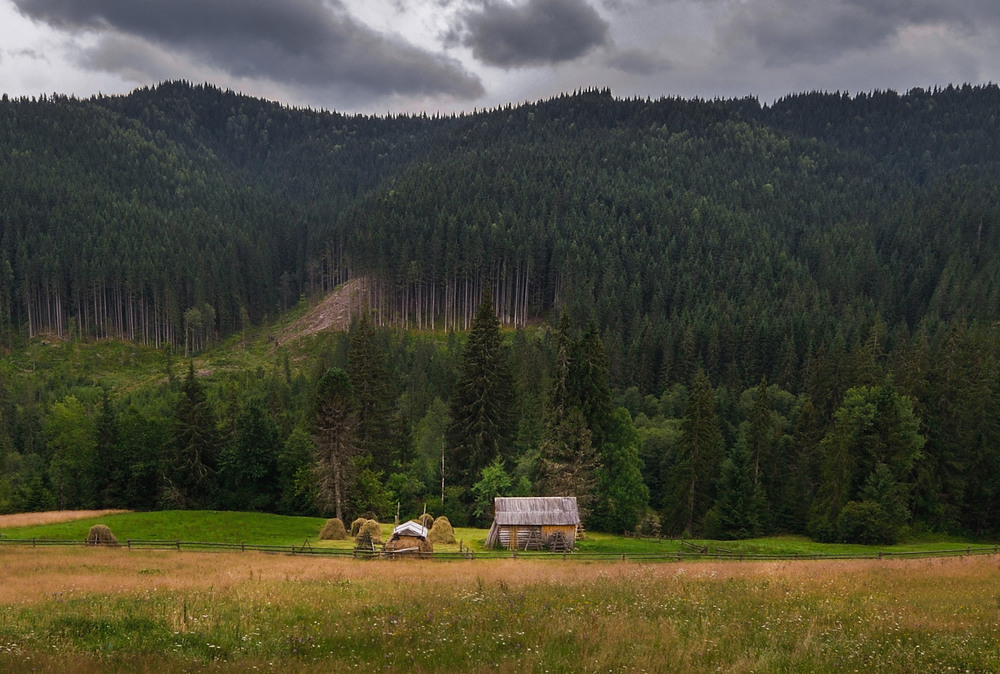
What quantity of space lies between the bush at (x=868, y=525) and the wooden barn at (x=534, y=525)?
22643 mm

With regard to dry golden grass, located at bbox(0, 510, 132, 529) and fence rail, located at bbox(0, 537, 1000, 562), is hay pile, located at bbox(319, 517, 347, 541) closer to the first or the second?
fence rail, located at bbox(0, 537, 1000, 562)

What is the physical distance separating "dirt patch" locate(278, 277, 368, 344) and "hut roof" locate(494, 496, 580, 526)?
3939 inches

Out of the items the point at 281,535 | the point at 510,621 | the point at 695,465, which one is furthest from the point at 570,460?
the point at 510,621

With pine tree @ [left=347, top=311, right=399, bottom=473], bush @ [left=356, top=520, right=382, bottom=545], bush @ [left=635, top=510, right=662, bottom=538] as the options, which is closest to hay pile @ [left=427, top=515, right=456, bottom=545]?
bush @ [left=356, top=520, right=382, bottom=545]

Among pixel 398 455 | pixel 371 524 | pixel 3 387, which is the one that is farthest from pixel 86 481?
pixel 3 387

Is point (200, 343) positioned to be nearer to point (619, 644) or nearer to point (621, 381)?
point (621, 381)

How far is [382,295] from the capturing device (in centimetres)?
14600

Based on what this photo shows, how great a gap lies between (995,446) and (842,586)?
149 ft

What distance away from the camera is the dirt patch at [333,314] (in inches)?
5695

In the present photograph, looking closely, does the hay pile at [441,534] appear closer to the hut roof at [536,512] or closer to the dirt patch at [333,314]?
the hut roof at [536,512]

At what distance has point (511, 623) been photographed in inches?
605

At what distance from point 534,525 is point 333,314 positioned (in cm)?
11392

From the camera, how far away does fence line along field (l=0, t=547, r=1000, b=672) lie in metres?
12.5

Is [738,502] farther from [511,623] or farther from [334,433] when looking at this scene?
[511,623]
